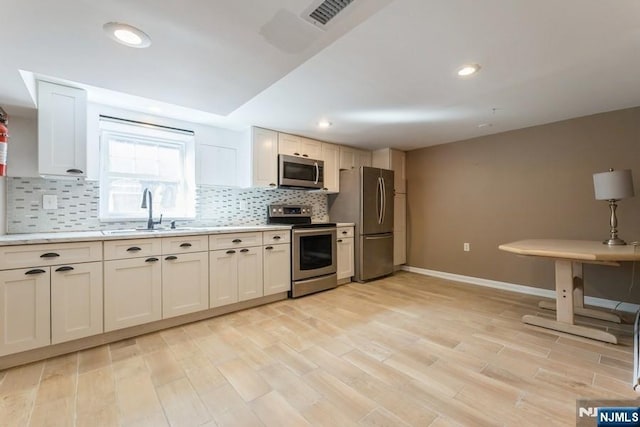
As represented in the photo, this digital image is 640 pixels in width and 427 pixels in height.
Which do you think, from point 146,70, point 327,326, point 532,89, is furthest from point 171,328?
point 532,89

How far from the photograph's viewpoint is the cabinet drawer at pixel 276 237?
10.5ft

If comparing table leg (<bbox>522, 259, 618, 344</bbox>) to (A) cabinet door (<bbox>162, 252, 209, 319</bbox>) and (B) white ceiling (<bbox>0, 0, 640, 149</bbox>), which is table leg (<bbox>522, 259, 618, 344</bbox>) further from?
(A) cabinet door (<bbox>162, 252, 209, 319</bbox>)

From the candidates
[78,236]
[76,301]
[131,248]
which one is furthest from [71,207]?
[76,301]

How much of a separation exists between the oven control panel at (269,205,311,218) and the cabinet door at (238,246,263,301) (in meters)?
0.79

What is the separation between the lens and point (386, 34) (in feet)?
5.42

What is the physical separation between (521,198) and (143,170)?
15.5ft

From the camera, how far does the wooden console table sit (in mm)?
2076

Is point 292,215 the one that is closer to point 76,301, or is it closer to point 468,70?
point 76,301

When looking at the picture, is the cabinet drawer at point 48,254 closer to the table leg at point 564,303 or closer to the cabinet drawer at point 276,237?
→ the cabinet drawer at point 276,237

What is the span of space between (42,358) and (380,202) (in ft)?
12.9

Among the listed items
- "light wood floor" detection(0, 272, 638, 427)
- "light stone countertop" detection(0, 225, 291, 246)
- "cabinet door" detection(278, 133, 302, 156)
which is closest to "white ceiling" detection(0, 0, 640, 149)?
"cabinet door" detection(278, 133, 302, 156)

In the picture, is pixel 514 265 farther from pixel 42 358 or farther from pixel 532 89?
pixel 42 358

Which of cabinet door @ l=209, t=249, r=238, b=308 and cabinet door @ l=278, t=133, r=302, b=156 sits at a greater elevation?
cabinet door @ l=278, t=133, r=302, b=156

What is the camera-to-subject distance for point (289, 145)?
3.80 metres
